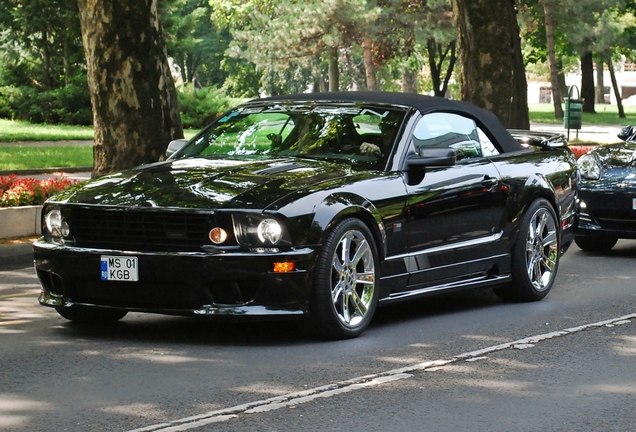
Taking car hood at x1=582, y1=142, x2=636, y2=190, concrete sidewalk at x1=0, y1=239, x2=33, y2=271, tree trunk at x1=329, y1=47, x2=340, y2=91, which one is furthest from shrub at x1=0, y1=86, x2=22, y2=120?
car hood at x1=582, y1=142, x2=636, y2=190

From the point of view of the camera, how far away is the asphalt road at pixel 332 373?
582 cm

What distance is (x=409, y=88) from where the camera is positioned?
244 feet

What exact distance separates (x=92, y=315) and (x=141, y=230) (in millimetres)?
1113

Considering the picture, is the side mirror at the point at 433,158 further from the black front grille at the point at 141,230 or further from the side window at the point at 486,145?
the black front grille at the point at 141,230

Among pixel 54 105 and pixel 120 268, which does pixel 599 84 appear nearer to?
pixel 54 105

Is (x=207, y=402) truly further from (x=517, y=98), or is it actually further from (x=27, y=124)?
(x=27, y=124)

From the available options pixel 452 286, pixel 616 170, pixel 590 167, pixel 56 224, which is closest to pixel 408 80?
pixel 590 167

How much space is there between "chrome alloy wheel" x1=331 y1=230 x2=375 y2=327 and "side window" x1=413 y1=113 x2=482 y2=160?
113 cm

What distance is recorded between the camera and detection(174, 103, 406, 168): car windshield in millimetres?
8516

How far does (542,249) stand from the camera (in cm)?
991

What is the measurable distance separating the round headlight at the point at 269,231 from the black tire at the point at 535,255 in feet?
9.06

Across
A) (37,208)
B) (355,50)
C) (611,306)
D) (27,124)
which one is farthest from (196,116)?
(611,306)

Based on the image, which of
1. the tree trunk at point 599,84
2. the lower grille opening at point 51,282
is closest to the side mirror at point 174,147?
the lower grille opening at point 51,282

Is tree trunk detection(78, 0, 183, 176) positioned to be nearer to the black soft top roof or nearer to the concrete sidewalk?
the concrete sidewalk
